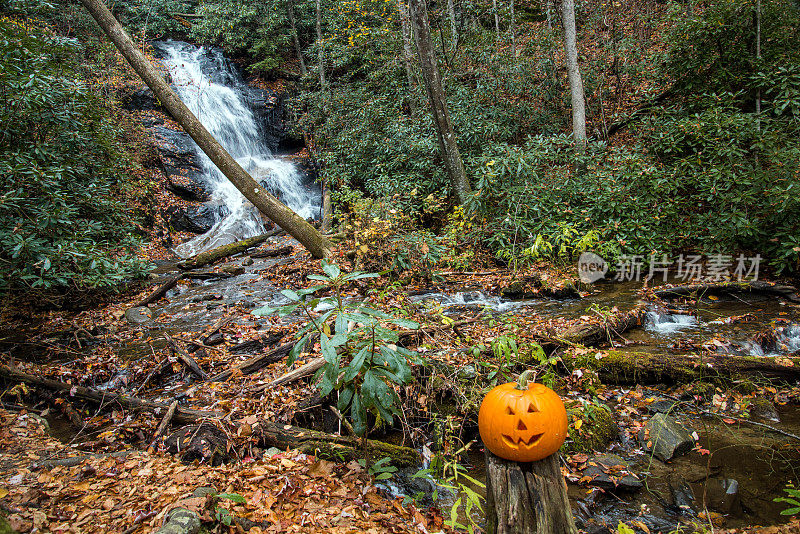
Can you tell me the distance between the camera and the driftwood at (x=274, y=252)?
10336 mm

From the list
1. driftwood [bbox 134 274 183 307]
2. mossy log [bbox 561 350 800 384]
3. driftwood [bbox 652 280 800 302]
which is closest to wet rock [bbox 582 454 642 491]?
mossy log [bbox 561 350 800 384]

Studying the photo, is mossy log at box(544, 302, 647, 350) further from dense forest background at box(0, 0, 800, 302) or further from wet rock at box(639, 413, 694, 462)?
dense forest background at box(0, 0, 800, 302)

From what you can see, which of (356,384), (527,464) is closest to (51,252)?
(356,384)

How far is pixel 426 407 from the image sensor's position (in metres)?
2.98

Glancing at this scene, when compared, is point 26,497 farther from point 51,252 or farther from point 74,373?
point 51,252

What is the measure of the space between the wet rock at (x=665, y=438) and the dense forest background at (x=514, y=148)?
13.1 feet

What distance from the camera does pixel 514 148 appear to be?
321 inches

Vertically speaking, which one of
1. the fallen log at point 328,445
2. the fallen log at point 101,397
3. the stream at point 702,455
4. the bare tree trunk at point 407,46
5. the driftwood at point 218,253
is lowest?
the stream at point 702,455

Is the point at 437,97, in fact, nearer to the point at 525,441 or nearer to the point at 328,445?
the point at 328,445

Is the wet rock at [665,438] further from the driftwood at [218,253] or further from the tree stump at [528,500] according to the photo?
the driftwood at [218,253]

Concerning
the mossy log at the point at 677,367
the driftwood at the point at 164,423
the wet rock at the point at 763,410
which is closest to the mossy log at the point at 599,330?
the mossy log at the point at 677,367

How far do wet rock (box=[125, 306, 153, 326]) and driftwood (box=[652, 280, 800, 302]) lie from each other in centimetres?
834

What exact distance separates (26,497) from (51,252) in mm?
4158

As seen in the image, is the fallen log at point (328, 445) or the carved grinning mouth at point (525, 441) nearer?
the carved grinning mouth at point (525, 441)
